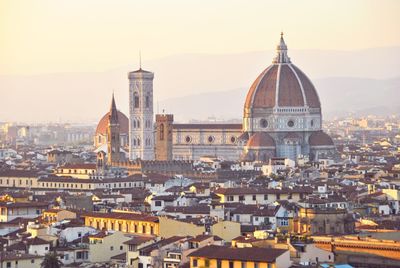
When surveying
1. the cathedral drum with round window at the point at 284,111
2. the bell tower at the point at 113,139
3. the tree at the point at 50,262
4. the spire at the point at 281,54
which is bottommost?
the tree at the point at 50,262

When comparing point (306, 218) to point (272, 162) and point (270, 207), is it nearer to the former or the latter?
point (270, 207)

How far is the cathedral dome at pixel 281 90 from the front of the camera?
146 m

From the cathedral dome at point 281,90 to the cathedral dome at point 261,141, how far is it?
4317mm

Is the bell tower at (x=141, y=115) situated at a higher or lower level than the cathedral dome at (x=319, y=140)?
higher

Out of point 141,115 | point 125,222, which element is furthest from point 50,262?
point 141,115

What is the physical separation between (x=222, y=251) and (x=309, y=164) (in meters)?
73.2

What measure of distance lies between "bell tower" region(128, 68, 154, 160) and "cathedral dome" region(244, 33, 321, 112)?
9.01 metres

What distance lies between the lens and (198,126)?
513 ft

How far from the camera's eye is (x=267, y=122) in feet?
478

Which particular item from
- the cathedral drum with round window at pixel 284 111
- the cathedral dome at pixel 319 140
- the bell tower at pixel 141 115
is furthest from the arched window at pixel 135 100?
the cathedral dome at pixel 319 140

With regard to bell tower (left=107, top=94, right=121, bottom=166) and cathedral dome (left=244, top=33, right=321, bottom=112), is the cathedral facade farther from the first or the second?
bell tower (left=107, top=94, right=121, bottom=166)

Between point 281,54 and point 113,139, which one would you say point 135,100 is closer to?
point 281,54

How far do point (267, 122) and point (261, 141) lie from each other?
21.0ft

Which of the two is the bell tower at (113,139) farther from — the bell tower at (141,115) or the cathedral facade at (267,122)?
the bell tower at (141,115)
